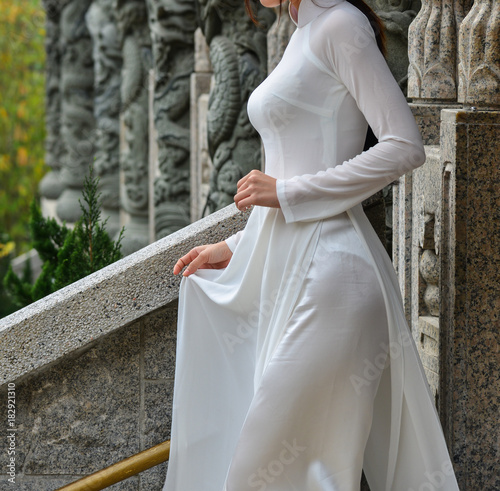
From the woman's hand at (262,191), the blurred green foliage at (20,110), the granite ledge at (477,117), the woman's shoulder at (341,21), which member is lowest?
the blurred green foliage at (20,110)

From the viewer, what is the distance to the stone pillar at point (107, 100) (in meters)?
11.8

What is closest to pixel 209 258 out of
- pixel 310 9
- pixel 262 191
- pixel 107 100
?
pixel 262 191

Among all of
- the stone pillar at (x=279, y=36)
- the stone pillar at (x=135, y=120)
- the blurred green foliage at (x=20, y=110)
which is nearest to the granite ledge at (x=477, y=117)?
the stone pillar at (x=279, y=36)

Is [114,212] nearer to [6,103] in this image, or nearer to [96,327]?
[6,103]

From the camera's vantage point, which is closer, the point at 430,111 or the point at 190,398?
the point at 190,398

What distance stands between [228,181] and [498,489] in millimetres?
3742

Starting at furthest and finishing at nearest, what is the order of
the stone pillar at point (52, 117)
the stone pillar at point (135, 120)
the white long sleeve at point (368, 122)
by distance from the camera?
the stone pillar at point (52, 117), the stone pillar at point (135, 120), the white long sleeve at point (368, 122)

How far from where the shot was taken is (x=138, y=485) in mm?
3516

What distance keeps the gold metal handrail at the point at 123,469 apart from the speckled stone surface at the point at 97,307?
434mm

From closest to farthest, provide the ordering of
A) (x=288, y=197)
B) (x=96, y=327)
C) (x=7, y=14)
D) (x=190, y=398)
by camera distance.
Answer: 1. (x=288, y=197)
2. (x=190, y=398)
3. (x=96, y=327)
4. (x=7, y=14)

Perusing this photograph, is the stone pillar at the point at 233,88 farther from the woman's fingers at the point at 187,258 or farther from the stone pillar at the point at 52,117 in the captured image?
the stone pillar at the point at 52,117

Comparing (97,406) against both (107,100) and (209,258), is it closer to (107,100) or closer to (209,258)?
(209,258)

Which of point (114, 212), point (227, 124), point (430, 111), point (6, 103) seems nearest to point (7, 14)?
point (6, 103)

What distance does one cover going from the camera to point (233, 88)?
259 inches
